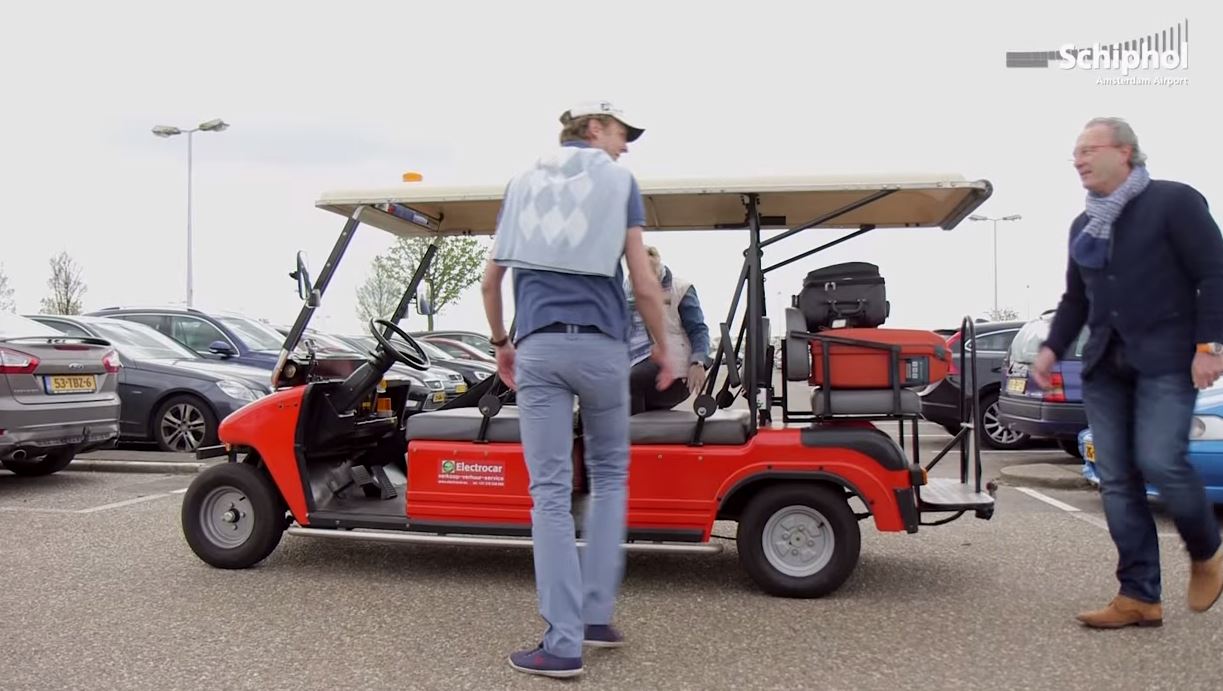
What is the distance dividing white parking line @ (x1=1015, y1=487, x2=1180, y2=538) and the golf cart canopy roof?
2198 mm

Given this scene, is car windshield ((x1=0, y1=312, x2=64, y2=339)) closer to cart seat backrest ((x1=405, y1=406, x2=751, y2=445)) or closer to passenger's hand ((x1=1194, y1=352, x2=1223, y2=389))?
cart seat backrest ((x1=405, y1=406, x2=751, y2=445))

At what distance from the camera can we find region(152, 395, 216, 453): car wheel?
32.1ft

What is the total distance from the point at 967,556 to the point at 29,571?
4.60 meters

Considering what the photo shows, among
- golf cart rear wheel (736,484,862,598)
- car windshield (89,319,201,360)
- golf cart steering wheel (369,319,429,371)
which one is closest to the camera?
golf cart rear wheel (736,484,862,598)

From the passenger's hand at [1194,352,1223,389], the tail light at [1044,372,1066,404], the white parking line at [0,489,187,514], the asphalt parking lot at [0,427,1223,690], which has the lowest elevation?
the asphalt parking lot at [0,427,1223,690]

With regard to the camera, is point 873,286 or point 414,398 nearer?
point 873,286

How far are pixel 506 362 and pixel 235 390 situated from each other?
6.59 meters

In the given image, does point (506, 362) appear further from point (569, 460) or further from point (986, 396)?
point (986, 396)

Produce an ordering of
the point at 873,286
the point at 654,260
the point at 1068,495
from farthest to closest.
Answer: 1. the point at 1068,495
2. the point at 654,260
3. the point at 873,286

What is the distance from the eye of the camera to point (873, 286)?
485cm

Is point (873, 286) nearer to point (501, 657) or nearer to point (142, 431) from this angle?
point (501, 657)

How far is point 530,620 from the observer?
13.7 feet

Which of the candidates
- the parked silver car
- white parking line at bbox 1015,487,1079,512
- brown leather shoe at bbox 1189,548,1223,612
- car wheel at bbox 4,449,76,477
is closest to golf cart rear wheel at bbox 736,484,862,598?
A: brown leather shoe at bbox 1189,548,1223,612

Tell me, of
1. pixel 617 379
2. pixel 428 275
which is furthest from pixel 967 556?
pixel 428 275
